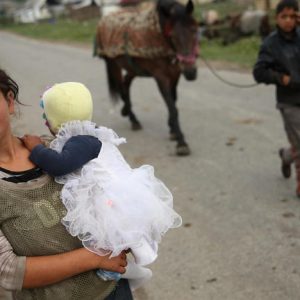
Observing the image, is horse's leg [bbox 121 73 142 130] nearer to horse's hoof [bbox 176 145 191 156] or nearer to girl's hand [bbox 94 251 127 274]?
horse's hoof [bbox 176 145 191 156]

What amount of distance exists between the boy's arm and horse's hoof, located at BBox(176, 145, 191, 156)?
1.82 metres

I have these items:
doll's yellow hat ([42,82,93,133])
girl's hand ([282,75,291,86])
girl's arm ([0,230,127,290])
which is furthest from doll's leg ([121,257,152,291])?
girl's hand ([282,75,291,86])

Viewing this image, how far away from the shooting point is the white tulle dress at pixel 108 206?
4.96 feet

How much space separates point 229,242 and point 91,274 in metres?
2.21

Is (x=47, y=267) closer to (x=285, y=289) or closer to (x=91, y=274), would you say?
(x=91, y=274)

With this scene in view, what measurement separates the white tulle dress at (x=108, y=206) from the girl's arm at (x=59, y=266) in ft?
0.09

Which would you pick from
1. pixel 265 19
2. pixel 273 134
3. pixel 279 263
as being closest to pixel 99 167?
pixel 279 263

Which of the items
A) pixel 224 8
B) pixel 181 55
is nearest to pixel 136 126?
pixel 181 55

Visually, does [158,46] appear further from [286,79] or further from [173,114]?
[286,79]

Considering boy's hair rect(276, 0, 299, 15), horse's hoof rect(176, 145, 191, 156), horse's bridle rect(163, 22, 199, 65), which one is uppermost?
boy's hair rect(276, 0, 299, 15)

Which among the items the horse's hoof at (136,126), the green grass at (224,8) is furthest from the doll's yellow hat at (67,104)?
the green grass at (224,8)

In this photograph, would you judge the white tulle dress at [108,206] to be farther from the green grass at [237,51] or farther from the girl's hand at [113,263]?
the green grass at [237,51]

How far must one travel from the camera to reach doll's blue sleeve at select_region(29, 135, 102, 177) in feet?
4.94

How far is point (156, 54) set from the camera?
19.3ft
